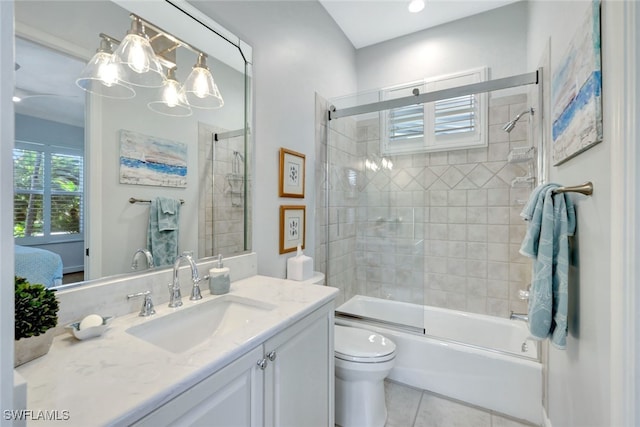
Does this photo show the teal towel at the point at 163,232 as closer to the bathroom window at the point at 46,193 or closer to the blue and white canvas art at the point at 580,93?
the bathroom window at the point at 46,193

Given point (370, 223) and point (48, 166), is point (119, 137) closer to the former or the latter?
point (48, 166)

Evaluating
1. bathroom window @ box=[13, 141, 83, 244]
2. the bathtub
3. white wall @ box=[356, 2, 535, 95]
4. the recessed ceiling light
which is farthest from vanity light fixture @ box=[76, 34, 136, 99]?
white wall @ box=[356, 2, 535, 95]

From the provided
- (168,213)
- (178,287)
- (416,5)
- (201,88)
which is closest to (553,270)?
(178,287)

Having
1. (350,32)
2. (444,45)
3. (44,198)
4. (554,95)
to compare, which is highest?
(350,32)

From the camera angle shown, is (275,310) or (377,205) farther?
(377,205)

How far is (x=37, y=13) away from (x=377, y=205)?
2218mm

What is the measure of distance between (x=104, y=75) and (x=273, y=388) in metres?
1.26

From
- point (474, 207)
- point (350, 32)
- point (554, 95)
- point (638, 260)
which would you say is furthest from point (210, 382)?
point (350, 32)

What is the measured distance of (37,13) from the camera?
0.87 metres

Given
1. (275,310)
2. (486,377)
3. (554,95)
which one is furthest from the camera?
(486,377)

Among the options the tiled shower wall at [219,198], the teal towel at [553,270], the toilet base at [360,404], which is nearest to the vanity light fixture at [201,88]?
the tiled shower wall at [219,198]

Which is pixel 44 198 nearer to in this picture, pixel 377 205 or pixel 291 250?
pixel 291 250

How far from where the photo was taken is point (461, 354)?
1830 millimetres

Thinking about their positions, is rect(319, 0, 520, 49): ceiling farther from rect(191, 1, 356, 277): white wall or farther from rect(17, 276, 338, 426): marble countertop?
rect(17, 276, 338, 426): marble countertop
